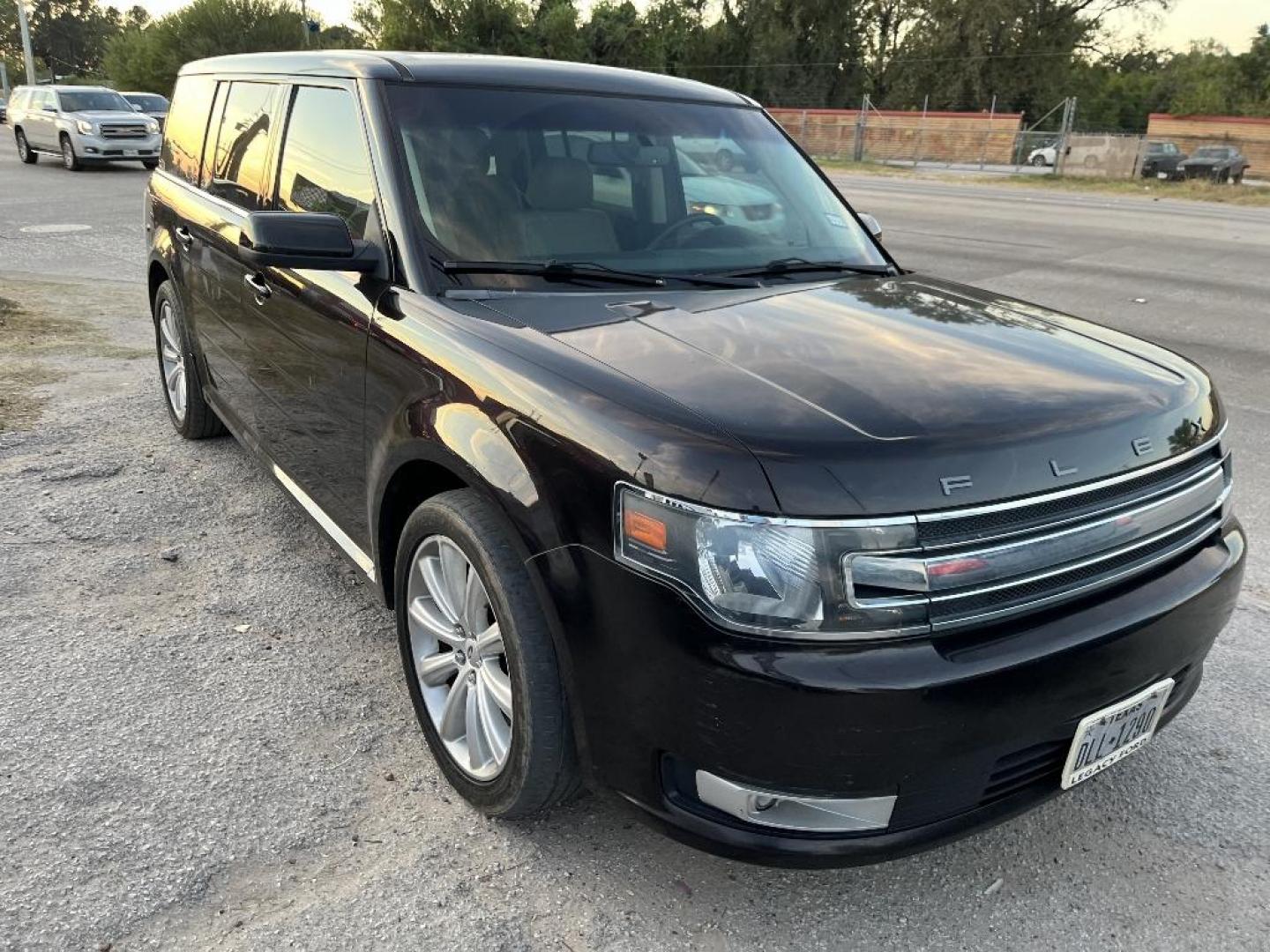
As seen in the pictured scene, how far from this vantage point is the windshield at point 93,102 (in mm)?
23484

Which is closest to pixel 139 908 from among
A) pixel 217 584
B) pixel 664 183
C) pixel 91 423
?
pixel 217 584

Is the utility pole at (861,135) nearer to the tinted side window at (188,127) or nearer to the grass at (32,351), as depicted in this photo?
the grass at (32,351)

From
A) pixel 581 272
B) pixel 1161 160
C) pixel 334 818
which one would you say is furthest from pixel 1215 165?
pixel 334 818

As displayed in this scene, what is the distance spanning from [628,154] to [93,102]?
2545 centimetres

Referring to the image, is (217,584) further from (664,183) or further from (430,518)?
(664,183)

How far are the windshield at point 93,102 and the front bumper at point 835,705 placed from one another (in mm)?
26425

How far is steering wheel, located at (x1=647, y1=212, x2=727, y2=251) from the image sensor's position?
10.7 ft

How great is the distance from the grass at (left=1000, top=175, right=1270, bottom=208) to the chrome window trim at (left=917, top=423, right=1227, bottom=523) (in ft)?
89.6

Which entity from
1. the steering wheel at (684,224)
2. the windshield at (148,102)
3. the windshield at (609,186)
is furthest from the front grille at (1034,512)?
the windshield at (148,102)

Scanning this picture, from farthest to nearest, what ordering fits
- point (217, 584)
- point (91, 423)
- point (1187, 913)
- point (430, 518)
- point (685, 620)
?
point (91, 423)
point (217, 584)
point (430, 518)
point (1187, 913)
point (685, 620)

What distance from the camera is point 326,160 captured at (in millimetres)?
3318

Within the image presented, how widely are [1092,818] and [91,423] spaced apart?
5.41 m

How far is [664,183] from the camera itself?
3.54 metres

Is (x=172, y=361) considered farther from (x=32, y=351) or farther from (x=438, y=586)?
(x=438, y=586)
